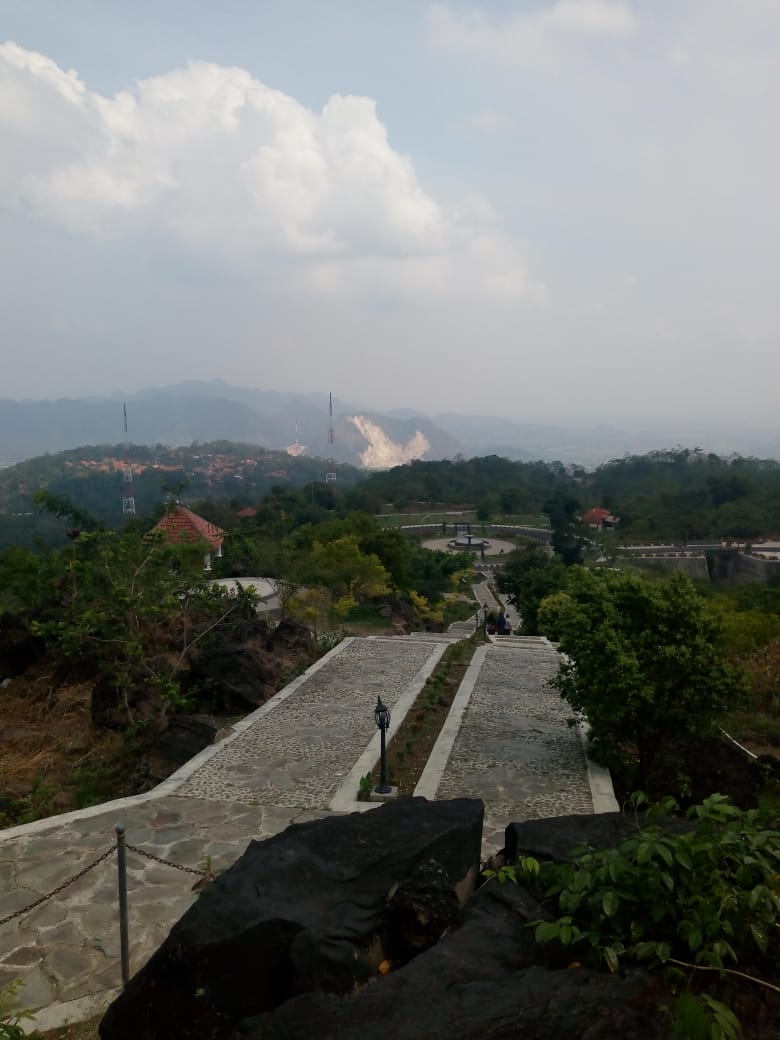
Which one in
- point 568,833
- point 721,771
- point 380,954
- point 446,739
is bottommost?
point 721,771

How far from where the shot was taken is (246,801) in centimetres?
805

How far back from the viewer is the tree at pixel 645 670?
28.1 feet

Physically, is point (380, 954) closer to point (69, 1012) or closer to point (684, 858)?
point (684, 858)

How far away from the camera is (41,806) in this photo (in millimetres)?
8562

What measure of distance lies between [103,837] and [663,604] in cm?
671

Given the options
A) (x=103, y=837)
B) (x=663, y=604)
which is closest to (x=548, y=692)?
(x=663, y=604)

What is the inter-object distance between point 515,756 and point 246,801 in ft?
11.6

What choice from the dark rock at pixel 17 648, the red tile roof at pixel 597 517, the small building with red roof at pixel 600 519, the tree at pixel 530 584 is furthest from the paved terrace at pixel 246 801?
the red tile roof at pixel 597 517

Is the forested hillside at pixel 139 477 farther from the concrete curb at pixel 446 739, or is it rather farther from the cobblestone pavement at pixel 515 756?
the cobblestone pavement at pixel 515 756

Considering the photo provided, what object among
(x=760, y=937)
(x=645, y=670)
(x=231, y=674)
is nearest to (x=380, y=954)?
(x=760, y=937)

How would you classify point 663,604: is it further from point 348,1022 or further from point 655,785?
point 348,1022

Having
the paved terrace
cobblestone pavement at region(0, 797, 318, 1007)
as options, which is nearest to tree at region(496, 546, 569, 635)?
the paved terrace

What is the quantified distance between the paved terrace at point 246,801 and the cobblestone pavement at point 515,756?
0.08ft

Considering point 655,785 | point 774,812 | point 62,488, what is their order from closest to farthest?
point 774,812 < point 655,785 < point 62,488
